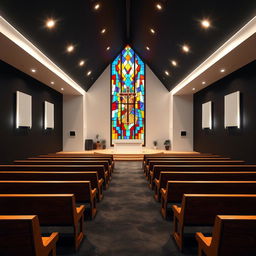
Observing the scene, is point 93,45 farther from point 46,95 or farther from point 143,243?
point 143,243

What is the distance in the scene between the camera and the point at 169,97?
1199cm

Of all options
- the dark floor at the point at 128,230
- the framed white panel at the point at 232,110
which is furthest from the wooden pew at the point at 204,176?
the framed white panel at the point at 232,110

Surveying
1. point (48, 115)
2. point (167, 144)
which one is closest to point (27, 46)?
point (48, 115)

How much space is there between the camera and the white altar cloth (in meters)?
9.41

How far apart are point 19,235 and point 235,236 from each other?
99 centimetres

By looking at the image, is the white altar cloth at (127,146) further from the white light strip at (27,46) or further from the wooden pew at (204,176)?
the wooden pew at (204,176)

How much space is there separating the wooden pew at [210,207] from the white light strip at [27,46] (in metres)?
4.24

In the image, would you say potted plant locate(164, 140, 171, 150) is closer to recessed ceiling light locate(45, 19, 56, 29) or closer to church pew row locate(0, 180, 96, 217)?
recessed ceiling light locate(45, 19, 56, 29)

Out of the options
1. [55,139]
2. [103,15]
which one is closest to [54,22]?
[103,15]

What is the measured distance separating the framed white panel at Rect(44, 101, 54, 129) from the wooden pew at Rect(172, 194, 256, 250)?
7831mm

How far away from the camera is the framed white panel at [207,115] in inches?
343

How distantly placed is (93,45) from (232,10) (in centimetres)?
501

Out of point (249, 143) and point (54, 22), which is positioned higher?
point (54, 22)

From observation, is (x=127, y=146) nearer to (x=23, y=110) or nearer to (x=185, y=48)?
(x=23, y=110)
